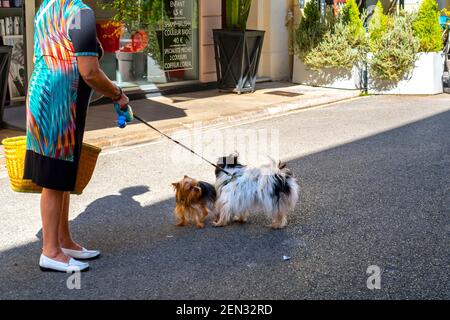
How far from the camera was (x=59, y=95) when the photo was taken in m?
4.73

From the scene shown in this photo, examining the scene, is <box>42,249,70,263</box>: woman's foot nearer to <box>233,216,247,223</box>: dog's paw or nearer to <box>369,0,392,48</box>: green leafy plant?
<box>233,216,247,223</box>: dog's paw

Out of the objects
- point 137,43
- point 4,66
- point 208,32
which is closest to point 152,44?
point 137,43

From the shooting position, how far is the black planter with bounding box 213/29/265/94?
13578 mm

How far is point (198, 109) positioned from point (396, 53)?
4294 mm

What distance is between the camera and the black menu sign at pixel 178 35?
13.8 metres

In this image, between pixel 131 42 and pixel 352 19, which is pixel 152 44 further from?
pixel 352 19

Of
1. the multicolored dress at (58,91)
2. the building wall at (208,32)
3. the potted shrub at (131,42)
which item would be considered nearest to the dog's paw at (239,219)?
the multicolored dress at (58,91)

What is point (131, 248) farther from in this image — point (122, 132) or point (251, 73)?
point (251, 73)

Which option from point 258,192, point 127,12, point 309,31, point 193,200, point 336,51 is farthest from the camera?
point 309,31

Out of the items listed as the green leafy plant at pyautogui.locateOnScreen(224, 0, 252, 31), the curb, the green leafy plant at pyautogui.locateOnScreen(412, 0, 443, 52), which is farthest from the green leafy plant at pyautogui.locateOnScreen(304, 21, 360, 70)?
the green leafy plant at pyautogui.locateOnScreen(224, 0, 252, 31)

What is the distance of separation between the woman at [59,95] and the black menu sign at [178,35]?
904 centimetres

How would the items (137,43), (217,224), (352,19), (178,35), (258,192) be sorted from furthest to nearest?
(352,19)
(178,35)
(137,43)
(217,224)
(258,192)

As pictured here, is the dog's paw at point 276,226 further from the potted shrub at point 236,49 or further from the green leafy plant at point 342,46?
the green leafy plant at point 342,46

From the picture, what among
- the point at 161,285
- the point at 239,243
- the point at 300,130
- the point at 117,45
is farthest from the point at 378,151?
the point at 117,45
